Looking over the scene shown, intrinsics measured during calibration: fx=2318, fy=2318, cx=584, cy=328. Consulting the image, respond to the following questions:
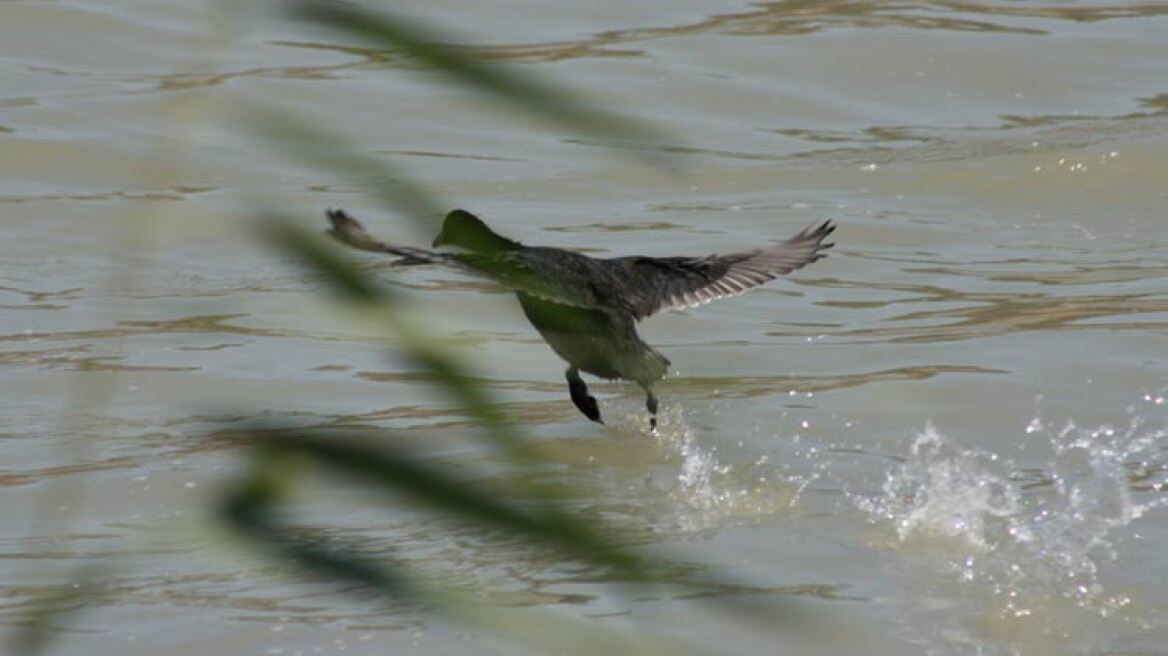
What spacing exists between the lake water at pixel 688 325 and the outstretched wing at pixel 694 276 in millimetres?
624

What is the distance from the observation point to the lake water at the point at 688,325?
515cm

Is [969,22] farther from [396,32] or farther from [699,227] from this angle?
[396,32]

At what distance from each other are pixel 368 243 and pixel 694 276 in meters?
3.18

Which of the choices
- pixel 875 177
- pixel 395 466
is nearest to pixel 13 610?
pixel 395 466

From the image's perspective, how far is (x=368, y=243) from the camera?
106 inches

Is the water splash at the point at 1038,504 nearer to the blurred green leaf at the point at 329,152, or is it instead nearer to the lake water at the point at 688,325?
the lake water at the point at 688,325

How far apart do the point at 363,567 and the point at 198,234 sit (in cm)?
839

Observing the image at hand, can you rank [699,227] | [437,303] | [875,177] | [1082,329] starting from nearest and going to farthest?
[1082,329]
[437,303]
[699,227]
[875,177]

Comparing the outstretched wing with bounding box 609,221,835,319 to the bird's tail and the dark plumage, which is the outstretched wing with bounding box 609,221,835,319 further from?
the bird's tail

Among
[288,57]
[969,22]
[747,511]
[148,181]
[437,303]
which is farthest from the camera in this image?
[969,22]

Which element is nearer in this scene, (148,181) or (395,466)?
(395,466)

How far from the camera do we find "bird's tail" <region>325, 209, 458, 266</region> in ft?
8.04

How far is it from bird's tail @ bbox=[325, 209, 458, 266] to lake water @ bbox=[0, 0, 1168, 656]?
84mm

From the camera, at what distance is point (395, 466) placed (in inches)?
46.6
